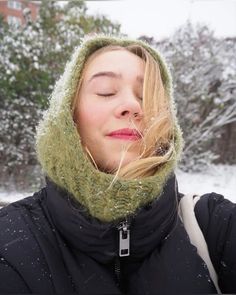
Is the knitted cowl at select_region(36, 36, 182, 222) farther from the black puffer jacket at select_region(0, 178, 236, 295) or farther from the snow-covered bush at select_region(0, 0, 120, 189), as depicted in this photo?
the snow-covered bush at select_region(0, 0, 120, 189)

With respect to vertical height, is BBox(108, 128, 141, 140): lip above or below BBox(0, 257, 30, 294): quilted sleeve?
above

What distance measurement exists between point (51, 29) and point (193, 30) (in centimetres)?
253

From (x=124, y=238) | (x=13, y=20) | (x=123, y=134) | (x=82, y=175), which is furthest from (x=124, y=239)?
(x=13, y=20)

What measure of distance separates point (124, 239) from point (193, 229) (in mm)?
273

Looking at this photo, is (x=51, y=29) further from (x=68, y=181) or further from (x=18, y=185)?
(x=68, y=181)

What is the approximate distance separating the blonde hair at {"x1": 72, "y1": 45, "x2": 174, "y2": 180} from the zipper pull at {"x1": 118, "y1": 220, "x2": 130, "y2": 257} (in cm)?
16

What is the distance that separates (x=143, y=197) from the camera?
1.10 metres

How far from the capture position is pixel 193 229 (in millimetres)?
1182

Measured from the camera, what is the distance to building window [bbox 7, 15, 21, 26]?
192 inches

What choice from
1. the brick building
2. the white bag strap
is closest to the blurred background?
the brick building

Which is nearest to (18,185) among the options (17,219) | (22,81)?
(22,81)

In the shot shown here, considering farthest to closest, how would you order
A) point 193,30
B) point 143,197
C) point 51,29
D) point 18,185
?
point 193,30 < point 51,29 < point 18,185 < point 143,197

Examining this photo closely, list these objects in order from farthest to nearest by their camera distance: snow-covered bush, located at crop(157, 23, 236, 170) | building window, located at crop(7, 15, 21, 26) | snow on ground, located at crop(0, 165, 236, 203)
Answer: snow-covered bush, located at crop(157, 23, 236, 170)
building window, located at crop(7, 15, 21, 26)
snow on ground, located at crop(0, 165, 236, 203)

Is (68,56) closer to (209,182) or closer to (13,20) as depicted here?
(13,20)
